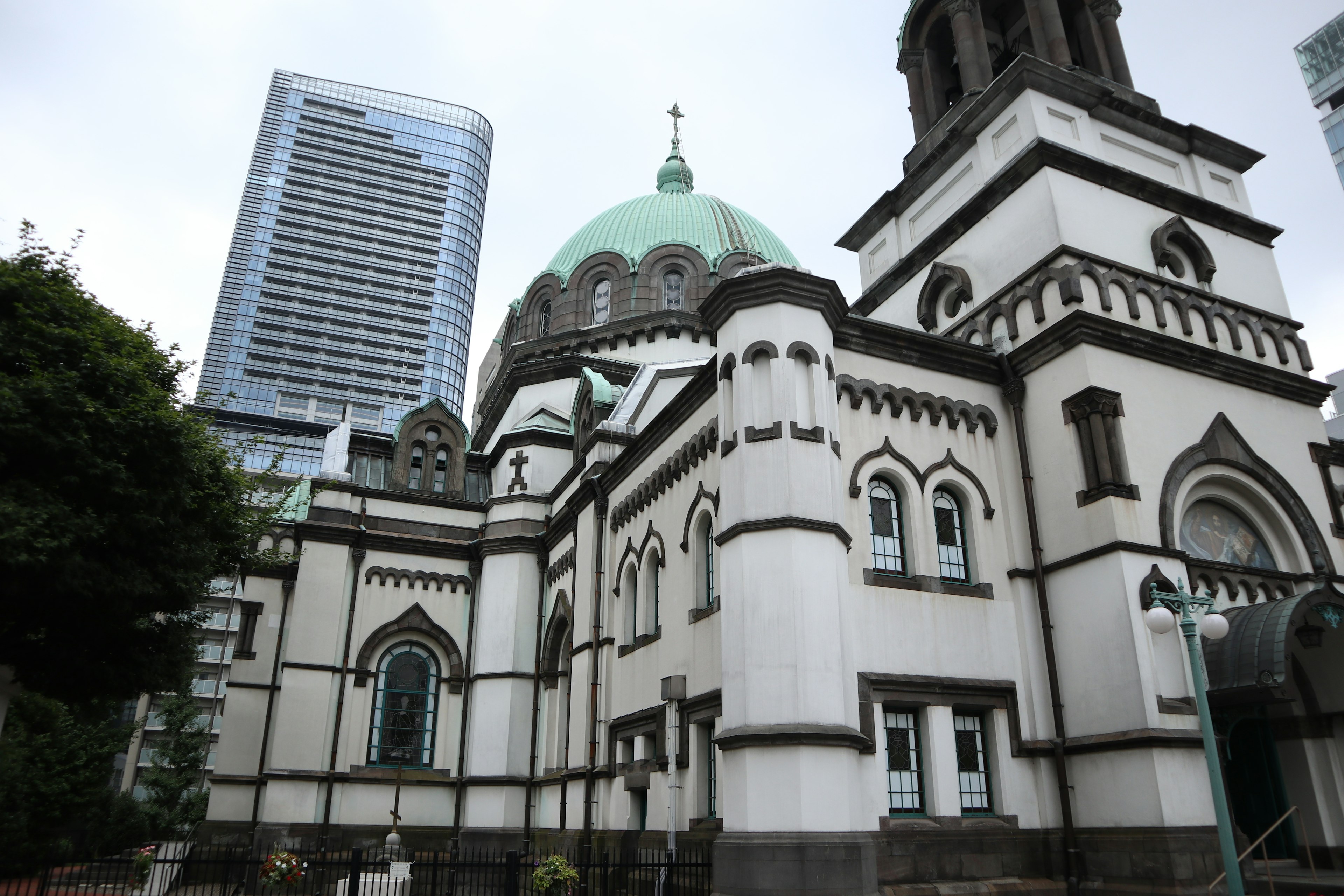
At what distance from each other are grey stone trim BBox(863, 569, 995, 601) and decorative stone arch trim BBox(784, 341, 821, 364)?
3.45 m

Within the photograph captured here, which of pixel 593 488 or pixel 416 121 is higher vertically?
pixel 416 121

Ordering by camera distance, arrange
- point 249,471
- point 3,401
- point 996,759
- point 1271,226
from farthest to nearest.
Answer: point 249,471
point 1271,226
point 996,759
point 3,401

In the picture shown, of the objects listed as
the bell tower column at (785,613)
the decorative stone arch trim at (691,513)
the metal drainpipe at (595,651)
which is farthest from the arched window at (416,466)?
the bell tower column at (785,613)

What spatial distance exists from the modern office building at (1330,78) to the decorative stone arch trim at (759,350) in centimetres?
8886

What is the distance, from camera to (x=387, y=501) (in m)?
28.1

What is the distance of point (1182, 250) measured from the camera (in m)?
19.3

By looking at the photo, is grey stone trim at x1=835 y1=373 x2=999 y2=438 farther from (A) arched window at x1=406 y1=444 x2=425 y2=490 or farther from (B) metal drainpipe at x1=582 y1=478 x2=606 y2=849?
(A) arched window at x1=406 y1=444 x2=425 y2=490

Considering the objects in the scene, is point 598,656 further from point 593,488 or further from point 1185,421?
point 1185,421

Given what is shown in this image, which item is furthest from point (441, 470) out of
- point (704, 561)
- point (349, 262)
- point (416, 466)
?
point (349, 262)

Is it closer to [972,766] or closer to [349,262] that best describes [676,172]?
[972,766]

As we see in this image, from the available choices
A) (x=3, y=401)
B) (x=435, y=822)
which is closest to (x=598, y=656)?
(x=435, y=822)

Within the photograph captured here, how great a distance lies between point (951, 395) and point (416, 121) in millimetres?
112572

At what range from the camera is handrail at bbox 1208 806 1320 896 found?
40.1ft

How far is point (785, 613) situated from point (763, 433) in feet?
9.04
